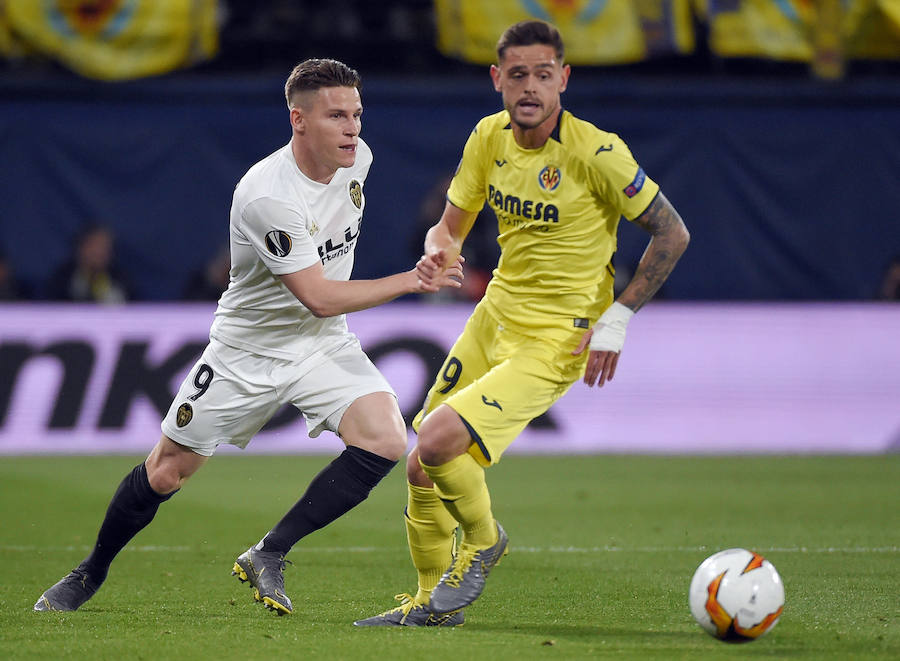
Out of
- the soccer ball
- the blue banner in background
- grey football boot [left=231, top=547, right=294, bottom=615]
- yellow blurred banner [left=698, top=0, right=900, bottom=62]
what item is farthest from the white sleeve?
yellow blurred banner [left=698, top=0, right=900, bottom=62]

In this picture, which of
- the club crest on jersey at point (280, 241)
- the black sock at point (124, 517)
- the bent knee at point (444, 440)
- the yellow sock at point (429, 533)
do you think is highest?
the club crest on jersey at point (280, 241)

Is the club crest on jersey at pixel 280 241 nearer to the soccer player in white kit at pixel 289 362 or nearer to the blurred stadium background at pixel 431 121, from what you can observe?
the soccer player in white kit at pixel 289 362

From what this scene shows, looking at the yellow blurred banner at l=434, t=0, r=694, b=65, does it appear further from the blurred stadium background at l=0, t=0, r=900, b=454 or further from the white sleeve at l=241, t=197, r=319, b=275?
the white sleeve at l=241, t=197, r=319, b=275

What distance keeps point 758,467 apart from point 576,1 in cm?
592

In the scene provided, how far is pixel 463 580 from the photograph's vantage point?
18.1 ft

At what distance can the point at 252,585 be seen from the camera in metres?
5.79

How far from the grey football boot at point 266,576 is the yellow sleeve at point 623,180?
79.3 inches

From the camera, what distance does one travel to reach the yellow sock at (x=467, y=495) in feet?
17.7

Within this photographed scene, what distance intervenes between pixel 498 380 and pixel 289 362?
98cm

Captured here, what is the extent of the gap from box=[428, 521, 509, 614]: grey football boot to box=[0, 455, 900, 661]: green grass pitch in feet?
0.38

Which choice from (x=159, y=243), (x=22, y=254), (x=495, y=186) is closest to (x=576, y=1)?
(x=159, y=243)

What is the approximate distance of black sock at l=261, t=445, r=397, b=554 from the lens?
5.83m

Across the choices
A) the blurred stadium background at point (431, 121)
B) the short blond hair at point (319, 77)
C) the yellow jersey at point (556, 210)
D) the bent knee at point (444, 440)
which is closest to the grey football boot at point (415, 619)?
the bent knee at point (444, 440)

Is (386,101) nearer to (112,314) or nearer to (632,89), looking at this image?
(632,89)
